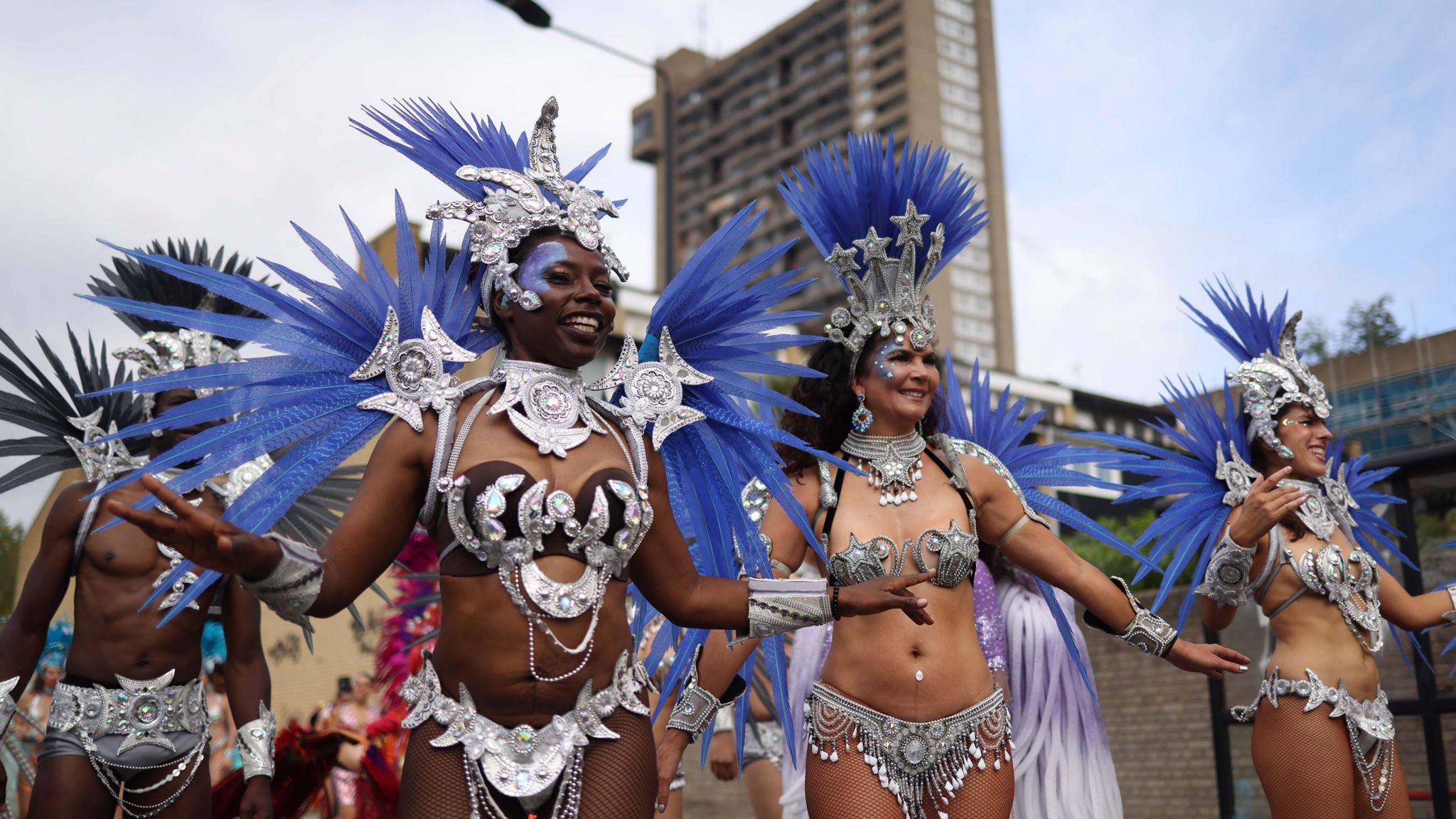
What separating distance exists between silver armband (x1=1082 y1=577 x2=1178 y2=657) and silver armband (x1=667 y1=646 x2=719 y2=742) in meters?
1.23

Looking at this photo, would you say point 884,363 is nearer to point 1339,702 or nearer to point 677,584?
point 677,584

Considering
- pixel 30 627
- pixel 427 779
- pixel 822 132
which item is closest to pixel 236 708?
pixel 30 627

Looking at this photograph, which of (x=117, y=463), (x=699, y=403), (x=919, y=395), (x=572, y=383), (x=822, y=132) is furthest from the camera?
(x=822, y=132)

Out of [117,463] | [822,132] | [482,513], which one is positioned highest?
[822,132]

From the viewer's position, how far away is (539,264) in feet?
10.9

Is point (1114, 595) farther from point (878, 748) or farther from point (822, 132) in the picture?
point (822, 132)

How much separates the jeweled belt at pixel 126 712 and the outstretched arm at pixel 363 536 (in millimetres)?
1952

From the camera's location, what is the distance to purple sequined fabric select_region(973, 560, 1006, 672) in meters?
5.38

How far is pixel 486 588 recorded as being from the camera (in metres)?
2.99

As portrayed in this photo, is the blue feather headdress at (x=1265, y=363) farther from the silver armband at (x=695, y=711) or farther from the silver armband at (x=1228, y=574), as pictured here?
the silver armband at (x=695, y=711)

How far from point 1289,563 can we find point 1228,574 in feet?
1.19

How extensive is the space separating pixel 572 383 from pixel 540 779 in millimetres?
1026

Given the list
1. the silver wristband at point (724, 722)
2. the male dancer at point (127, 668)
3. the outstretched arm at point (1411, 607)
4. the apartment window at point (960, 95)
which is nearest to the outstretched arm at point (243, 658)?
the male dancer at point (127, 668)

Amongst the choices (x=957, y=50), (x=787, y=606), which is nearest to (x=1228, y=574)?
(x=787, y=606)
